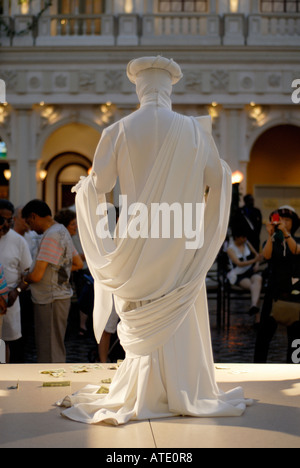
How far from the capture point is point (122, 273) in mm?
4590

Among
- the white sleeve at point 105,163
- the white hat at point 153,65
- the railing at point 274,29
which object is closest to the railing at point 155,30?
the railing at point 274,29

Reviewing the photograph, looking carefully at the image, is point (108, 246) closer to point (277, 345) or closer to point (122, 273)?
point (122, 273)

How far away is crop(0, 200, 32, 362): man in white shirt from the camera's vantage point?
6574mm

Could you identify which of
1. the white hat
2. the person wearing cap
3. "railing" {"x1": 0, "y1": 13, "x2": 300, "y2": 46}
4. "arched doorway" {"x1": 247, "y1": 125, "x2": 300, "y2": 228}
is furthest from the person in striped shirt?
"arched doorway" {"x1": 247, "y1": 125, "x2": 300, "y2": 228}

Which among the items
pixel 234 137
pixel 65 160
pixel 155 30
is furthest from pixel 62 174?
pixel 234 137

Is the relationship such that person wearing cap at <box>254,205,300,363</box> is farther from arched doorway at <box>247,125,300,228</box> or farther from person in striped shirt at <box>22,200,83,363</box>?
arched doorway at <box>247,125,300,228</box>

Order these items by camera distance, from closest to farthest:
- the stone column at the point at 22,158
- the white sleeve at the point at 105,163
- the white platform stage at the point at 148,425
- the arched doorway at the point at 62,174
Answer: the white platform stage at the point at 148,425
the white sleeve at the point at 105,163
the stone column at the point at 22,158
the arched doorway at the point at 62,174

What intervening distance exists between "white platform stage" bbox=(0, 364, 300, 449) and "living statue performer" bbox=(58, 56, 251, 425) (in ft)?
0.45

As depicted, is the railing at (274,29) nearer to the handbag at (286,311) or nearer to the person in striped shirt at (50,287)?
the handbag at (286,311)

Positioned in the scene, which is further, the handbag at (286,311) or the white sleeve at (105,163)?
the handbag at (286,311)

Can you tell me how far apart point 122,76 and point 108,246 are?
1403cm

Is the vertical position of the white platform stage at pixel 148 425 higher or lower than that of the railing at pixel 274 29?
lower

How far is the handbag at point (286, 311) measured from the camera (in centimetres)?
676

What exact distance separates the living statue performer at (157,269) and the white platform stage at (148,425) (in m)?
0.14
